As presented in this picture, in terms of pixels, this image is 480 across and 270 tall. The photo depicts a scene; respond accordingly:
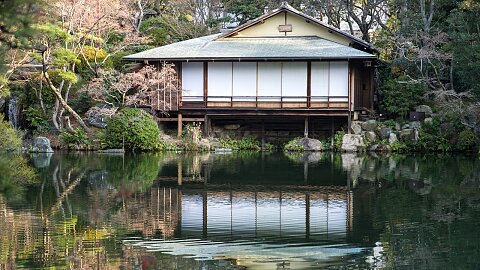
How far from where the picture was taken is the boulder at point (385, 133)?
A: 96.5ft

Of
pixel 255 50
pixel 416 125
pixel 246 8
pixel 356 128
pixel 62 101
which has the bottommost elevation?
pixel 356 128

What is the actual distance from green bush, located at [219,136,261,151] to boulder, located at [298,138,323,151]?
2.06 meters

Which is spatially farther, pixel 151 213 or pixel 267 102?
pixel 267 102

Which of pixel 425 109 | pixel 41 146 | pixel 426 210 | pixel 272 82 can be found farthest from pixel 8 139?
pixel 425 109

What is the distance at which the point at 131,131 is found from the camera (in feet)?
92.8

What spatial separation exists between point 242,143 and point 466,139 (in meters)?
9.05

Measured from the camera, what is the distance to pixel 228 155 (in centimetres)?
2780

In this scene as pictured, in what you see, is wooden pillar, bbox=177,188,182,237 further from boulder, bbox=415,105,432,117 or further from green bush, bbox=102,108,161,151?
boulder, bbox=415,105,432,117

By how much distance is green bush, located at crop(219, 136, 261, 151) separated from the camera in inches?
1196

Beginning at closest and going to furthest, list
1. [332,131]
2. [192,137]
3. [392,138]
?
1. [392,138]
2. [192,137]
3. [332,131]

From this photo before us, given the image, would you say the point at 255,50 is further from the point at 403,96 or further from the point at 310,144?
the point at 403,96

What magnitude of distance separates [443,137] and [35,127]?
16.9 metres

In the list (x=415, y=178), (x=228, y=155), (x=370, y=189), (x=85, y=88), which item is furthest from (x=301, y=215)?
(x=85, y=88)

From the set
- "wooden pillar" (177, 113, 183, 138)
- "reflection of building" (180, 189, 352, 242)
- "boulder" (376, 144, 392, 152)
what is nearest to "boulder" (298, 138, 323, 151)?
"boulder" (376, 144, 392, 152)
